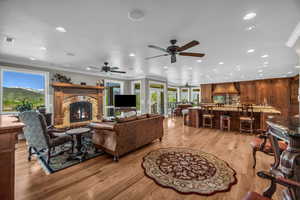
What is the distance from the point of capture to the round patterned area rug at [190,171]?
1975 millimetres

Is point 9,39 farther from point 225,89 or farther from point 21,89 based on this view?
point 225,89

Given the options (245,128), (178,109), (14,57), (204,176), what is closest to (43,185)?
(204,176)

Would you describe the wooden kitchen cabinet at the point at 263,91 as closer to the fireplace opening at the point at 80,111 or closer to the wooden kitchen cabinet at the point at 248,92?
the wooden kitchen cabinet at the point at 248,92

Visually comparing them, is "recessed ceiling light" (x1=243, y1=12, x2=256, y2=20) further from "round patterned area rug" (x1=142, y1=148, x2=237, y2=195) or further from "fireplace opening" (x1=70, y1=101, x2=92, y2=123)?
"fireplace opening" (x1=70, y1=101, x2=92, y2=123)

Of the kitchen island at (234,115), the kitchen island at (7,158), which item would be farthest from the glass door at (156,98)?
the kitchen island at (7,158)

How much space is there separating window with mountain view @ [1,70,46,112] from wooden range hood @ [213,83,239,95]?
447 inches

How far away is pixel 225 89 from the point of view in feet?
33.5

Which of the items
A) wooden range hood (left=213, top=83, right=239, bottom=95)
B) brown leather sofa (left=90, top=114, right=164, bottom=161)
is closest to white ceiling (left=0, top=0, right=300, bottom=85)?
brown leather sofa (left=90, top=114, right=164, bottom=161)

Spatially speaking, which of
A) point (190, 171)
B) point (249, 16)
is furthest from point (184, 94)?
point (190, 171)

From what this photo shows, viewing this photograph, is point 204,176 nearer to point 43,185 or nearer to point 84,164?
point 84,164

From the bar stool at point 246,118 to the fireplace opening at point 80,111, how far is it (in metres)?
6.75

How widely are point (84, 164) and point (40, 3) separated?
2.92m

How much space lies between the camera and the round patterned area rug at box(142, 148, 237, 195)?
197 centimetres

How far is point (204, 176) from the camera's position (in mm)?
2219
